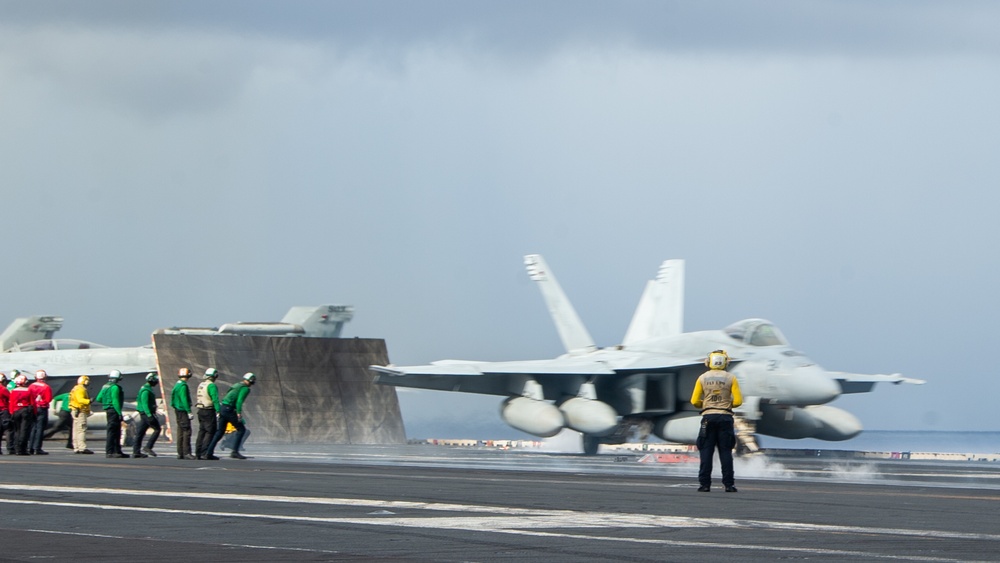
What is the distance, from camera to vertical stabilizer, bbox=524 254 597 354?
115 ft

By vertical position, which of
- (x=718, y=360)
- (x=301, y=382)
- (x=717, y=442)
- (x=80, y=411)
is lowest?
(x=301, y=382)

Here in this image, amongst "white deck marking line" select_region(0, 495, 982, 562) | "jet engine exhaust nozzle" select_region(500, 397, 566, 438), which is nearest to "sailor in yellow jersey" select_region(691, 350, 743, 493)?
"white deck marking line" select_region(0, 495, 982, 562)

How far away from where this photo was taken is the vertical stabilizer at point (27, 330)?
174 feet

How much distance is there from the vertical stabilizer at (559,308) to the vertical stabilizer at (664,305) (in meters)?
1.51

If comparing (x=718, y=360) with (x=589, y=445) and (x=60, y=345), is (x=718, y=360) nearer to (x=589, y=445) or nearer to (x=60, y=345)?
(x=589, y=445)

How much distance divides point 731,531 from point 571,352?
2397 centimetres

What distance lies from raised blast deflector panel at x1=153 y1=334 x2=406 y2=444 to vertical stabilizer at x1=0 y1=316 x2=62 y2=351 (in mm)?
15325

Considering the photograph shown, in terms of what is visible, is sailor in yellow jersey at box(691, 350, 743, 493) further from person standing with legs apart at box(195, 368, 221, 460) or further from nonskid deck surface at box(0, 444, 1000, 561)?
person standing with legs apart at box(195, 368, 221, 460)

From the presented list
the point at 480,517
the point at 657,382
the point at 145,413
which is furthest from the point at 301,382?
the point at 480,517

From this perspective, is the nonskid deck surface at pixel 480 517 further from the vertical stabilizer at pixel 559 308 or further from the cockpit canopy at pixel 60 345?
the cockpit canopy at pixel 60 345

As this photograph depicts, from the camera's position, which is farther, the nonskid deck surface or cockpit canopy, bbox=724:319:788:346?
cockpit canopy, bbox=724:319:788:346

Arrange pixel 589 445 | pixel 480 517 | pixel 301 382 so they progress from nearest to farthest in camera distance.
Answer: pixel 480 517 < pixel 589 445 < pixel 301 382

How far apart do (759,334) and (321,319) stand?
29020 mm

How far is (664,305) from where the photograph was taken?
3434cm
